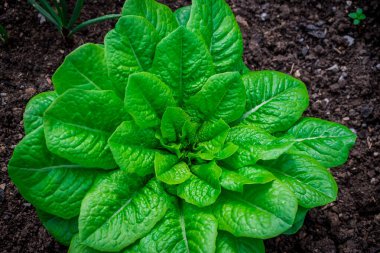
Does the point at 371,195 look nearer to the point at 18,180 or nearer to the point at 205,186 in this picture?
the point at 205,186

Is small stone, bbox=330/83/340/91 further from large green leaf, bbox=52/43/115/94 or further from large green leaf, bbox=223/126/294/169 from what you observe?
large green leaf, bbox=52/43/115/94

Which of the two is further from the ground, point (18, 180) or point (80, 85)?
point (80, 85)

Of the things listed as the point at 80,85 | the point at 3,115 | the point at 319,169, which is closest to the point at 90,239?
the point at 80,85

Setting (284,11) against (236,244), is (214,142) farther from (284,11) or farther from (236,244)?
(284,11)

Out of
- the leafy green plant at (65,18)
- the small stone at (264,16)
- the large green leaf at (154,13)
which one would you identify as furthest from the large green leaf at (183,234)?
the small stone at (264,16)

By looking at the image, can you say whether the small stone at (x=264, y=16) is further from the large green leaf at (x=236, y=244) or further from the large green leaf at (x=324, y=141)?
the large green leaf at (x=236, y=244)

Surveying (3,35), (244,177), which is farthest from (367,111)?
(3,35)

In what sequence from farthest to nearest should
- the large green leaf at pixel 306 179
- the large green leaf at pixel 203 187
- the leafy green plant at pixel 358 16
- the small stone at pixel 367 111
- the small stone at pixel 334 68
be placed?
the leafy green plant at pixel 358 16 → the small stone at pixel 334 68 → the small stone at pixel 367 111 → the large green leaf at pixel 306 179 → the large green leaf at pixel 203 187
